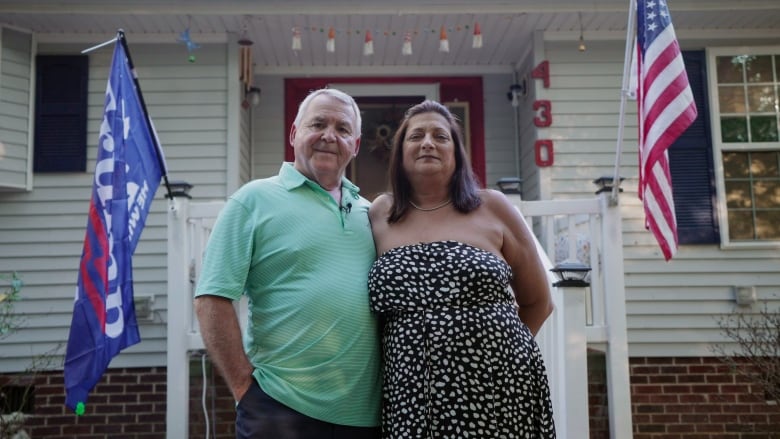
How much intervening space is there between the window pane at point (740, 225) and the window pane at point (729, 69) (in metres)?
1.15

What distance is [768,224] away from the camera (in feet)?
17.9

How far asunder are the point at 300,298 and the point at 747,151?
497cm

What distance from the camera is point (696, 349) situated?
17.4ft

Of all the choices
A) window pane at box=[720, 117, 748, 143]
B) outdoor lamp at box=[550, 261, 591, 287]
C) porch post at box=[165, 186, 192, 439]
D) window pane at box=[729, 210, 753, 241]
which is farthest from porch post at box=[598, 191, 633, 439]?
porch post at box=[165, 186, 192, 439]

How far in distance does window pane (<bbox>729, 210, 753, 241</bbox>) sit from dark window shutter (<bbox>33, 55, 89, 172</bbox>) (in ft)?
17.8

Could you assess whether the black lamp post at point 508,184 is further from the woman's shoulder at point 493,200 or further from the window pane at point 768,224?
the window pane at point 768,224

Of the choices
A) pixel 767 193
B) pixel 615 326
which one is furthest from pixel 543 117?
pixel 615 326

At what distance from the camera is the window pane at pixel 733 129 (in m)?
5.51

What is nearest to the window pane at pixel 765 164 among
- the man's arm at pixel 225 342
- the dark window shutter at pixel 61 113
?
the man's arm at pixel 225 342

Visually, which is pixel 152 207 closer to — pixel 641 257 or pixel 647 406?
pixel 641 257

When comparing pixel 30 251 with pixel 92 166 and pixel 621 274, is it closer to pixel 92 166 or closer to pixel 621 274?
pixel 92 166

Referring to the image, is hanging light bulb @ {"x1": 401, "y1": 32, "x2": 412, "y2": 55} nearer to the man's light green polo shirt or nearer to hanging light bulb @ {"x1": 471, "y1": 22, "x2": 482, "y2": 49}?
hanging light bulb @ {"x1": 471, "y1": 22, "x2": 482, "y2": 49}

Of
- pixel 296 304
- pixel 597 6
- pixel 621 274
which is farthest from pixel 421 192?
pixel 597 6

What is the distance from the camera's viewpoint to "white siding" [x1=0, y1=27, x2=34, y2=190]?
5180 mm
